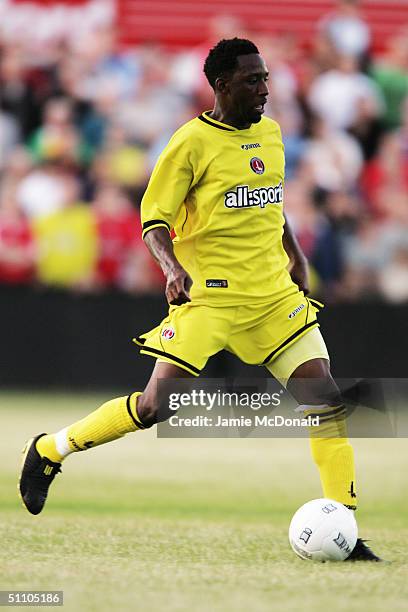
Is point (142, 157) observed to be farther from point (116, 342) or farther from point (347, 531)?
point (347, 531)

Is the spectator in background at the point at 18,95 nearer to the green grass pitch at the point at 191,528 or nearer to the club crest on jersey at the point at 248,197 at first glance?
the green grass pitch at the point at 191,528

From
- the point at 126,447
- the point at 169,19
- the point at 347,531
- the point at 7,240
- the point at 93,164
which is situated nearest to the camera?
the point at 347,531

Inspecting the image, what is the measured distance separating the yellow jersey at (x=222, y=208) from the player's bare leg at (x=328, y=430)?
0.42 metres

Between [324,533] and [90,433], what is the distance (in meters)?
A: 1.19

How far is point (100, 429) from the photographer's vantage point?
6090 mm

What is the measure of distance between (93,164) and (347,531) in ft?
28.2

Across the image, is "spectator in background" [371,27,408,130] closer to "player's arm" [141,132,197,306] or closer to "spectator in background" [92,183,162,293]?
"spectator in background" [92,183,162,293]

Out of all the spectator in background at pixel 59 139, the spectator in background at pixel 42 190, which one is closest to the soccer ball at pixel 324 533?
the spectator in background at pixel 42 190

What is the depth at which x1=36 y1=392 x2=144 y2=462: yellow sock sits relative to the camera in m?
6.02

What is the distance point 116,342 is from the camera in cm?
1333

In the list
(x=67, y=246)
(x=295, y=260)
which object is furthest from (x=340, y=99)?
(x=295, y=260)

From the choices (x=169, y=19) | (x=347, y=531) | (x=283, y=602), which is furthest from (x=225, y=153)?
(x=169, y=19)

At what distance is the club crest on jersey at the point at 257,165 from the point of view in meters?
6.15

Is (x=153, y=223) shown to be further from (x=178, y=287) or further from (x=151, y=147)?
(x=151, y=147)
